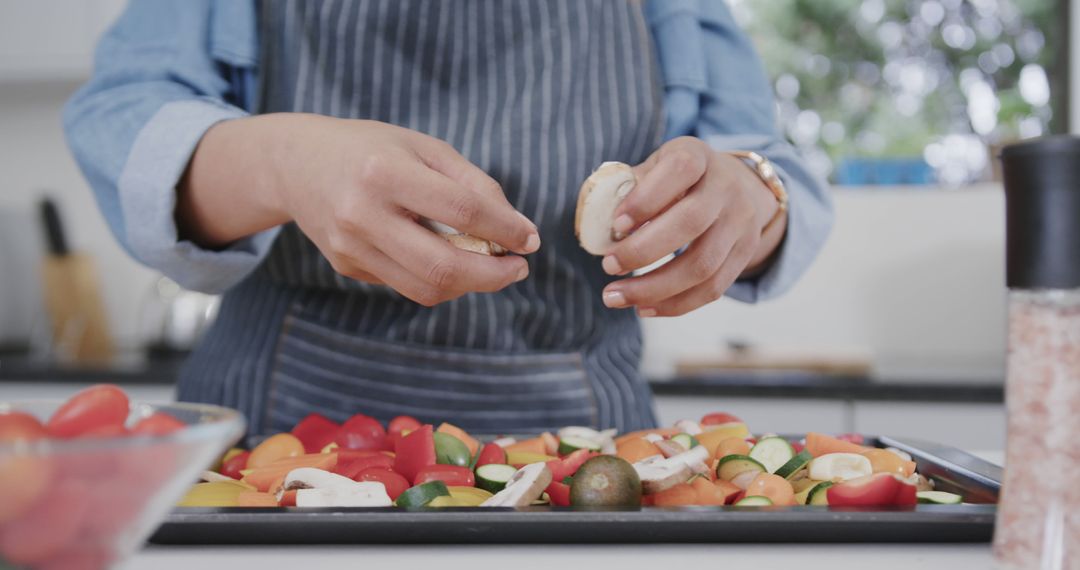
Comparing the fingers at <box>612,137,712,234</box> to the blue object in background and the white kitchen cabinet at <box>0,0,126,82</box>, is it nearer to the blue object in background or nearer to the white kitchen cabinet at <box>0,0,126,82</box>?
the blue object in background

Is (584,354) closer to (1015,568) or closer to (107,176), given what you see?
(107,176)

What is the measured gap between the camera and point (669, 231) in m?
0.74

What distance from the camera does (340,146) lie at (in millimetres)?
680

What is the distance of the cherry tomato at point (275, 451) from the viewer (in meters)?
0.79

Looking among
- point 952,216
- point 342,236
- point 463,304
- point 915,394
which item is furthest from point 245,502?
point 952,216

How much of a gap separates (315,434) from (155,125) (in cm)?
32

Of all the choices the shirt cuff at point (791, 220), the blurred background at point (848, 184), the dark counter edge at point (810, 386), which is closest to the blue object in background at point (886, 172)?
the blurred background at point (848, 184)

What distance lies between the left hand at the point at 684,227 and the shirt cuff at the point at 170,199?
0.39 m

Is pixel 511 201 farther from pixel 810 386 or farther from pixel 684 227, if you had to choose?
pixel 810 386

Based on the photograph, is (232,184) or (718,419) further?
(718,419)

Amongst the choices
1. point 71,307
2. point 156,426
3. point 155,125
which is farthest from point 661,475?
point 71,307

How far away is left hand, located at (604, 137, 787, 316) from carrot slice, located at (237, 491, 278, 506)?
0.94ft

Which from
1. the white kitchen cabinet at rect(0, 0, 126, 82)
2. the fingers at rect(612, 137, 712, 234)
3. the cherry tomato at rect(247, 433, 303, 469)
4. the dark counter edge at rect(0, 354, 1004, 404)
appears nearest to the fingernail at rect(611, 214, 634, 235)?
the fingers at rect(612, 137, 712, 234)

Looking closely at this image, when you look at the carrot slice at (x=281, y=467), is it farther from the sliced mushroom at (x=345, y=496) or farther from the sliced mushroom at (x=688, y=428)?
the sliced mushroom at (x=688, y=428)
